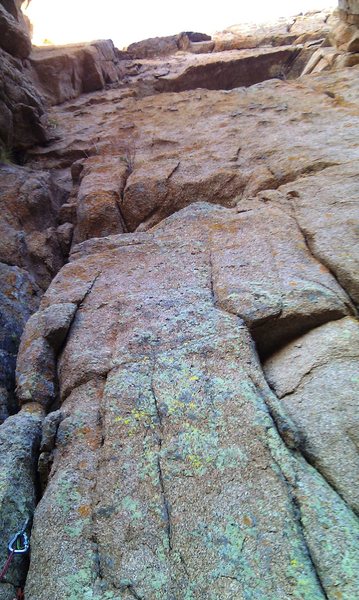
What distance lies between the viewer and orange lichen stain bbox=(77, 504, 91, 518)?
400 cm

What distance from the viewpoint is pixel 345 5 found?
14.3m

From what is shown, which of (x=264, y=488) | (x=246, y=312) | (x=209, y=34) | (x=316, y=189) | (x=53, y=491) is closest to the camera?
(x=264, y=488)

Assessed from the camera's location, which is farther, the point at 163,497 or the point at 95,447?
the point at 95,447

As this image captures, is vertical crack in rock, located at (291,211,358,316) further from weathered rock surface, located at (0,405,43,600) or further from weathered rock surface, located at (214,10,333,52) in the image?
weathered rock surface, located at (214,10,333,52)

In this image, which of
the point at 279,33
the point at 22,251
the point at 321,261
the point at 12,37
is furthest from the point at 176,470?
the point at 279,33

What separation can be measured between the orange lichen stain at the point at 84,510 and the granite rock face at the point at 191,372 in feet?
0.06

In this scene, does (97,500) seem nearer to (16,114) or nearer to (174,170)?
(174,170)

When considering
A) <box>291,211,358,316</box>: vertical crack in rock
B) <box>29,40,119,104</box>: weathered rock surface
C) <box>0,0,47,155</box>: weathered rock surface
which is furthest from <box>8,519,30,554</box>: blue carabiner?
<box>29,40,119,104</box>: weathered rock surface

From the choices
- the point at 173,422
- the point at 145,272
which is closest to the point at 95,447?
the point at 173,422

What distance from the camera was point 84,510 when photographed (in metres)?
4.03

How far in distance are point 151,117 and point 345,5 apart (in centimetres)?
772

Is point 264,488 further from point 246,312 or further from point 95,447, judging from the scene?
point 246,312

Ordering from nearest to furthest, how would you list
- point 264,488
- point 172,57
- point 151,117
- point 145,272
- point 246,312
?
point 264,488, point 246,312, point 145,272, point 151,117, point 172,57

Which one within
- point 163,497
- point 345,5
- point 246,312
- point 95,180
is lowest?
point 163,497
